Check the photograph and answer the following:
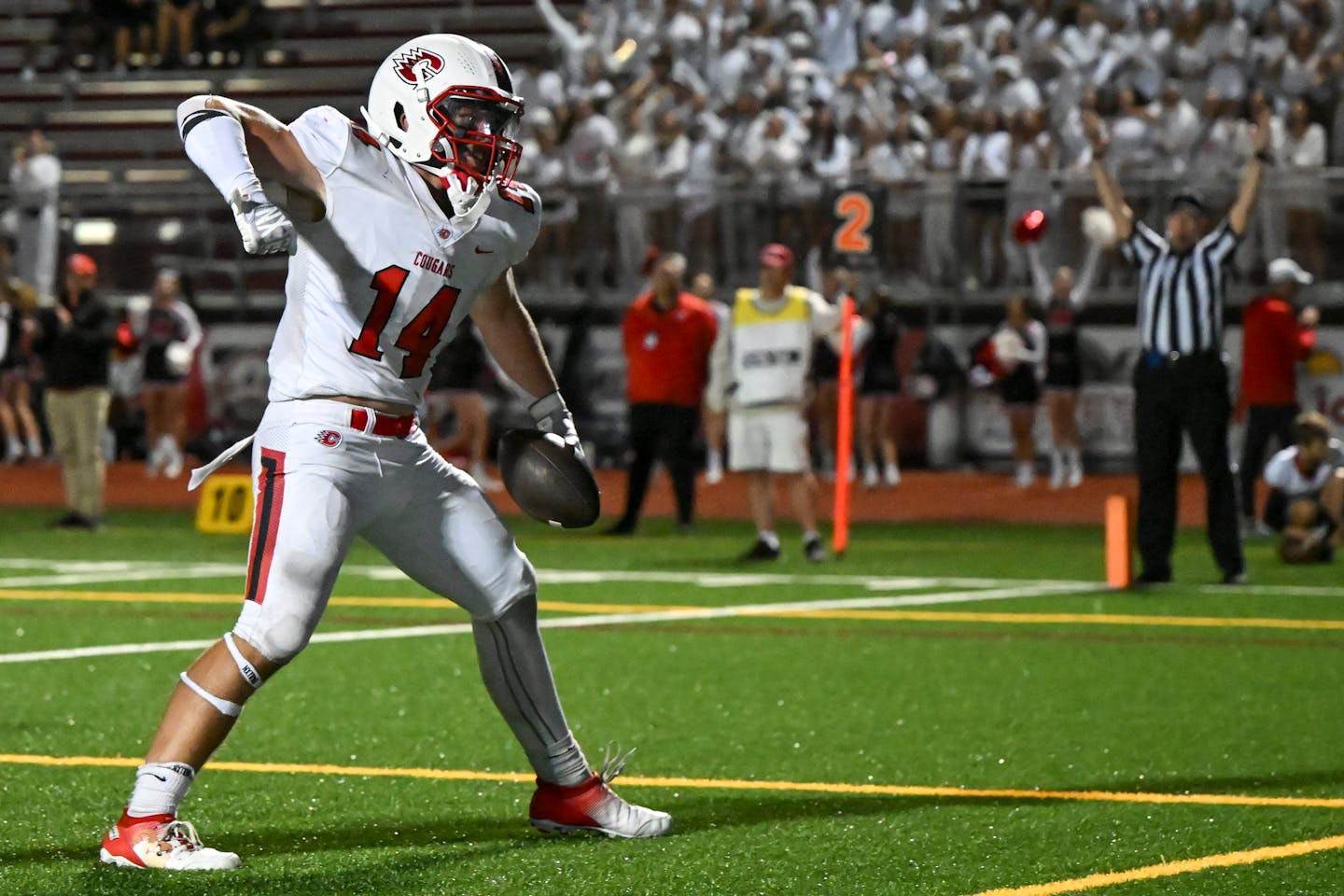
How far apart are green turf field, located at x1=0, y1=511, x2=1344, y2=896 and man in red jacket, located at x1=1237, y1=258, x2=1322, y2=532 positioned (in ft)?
13.8

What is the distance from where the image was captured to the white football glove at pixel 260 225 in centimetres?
479

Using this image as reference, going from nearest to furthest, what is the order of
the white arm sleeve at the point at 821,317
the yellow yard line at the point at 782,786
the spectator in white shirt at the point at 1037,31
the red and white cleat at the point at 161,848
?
the red and white cleat at the point at 161,848
the yellow yard line at the point at 782,786
the white arm sleeve at the point at 821,317
the spectator in white shirt at the point at 1037,31

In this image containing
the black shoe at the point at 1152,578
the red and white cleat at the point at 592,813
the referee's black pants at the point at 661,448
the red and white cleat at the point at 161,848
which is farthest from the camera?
the referee's black pants at the point at 661,448

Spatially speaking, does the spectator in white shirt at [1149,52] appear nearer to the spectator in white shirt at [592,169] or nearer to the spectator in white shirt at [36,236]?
the spectator in white shirt at [592,169]

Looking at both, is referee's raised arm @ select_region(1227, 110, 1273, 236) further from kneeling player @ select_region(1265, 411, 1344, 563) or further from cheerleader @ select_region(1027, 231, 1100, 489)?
cheerleader @ select_region(1027, 231, 1100, 489)

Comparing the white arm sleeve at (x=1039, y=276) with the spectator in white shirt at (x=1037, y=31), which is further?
the spectator in white shirt at (x=1037, y=31)

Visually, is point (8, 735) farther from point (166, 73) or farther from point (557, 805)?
point (166, 73)

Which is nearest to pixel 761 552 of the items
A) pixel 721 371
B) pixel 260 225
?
pixel 721 371

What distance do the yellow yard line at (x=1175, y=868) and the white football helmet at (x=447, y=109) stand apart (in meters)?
2.03

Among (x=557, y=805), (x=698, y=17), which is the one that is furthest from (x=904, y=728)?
(x=698, y=17)

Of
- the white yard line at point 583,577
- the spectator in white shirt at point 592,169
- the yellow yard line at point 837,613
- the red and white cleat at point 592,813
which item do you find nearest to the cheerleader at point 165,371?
the spectator in white shirt at point 592,169

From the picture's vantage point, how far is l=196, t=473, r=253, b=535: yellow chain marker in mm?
16859

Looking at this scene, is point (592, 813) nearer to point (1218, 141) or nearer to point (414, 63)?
point (414, 63)

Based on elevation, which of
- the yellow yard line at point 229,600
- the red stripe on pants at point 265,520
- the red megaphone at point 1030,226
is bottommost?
the yellow yard line at point 229,600
